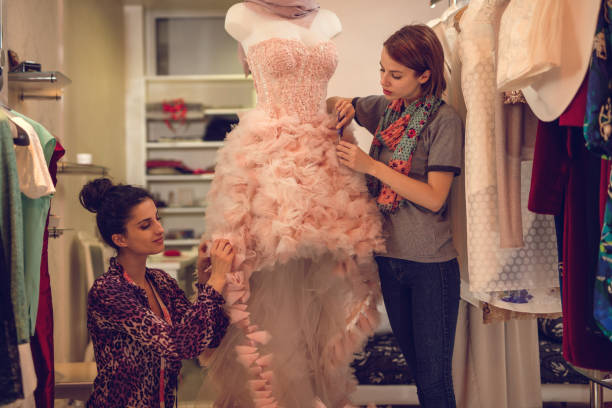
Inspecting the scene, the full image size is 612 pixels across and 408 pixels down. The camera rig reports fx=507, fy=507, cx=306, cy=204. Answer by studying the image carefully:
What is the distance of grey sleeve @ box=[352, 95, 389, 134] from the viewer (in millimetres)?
1825

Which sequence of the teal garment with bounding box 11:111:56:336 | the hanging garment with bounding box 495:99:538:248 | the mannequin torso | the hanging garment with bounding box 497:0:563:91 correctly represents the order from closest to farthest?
the hanging garment with bounding box 497:0:563:91
the teal garment with bounding box 11:111:56:336
the hanging garment with bounding box 495:99:538:248
the mannequin torso

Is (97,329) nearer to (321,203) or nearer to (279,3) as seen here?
(321,203)

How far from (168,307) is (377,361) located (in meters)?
1.30

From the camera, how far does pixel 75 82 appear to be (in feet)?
10.9

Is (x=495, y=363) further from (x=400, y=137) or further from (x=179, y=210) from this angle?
(x=179, y=210)

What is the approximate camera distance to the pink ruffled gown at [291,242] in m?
1.51

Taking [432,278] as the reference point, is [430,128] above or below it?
above

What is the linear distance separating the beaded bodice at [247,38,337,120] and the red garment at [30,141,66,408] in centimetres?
69

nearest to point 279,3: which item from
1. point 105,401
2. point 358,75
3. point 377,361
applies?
point 358,75

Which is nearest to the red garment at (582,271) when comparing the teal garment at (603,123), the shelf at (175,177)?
the teal garment at (603,123)

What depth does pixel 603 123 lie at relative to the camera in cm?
93

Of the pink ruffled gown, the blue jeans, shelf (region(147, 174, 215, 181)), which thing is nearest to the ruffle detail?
the pink ruffled gown

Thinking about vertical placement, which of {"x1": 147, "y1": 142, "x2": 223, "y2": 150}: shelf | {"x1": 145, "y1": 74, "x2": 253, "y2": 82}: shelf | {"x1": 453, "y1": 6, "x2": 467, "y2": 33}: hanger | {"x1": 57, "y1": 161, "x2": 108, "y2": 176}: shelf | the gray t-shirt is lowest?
the gray t-shirt

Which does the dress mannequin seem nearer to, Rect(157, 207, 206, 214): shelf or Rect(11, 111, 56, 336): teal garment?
Rect(11, 111, 56, 336): teal garment
